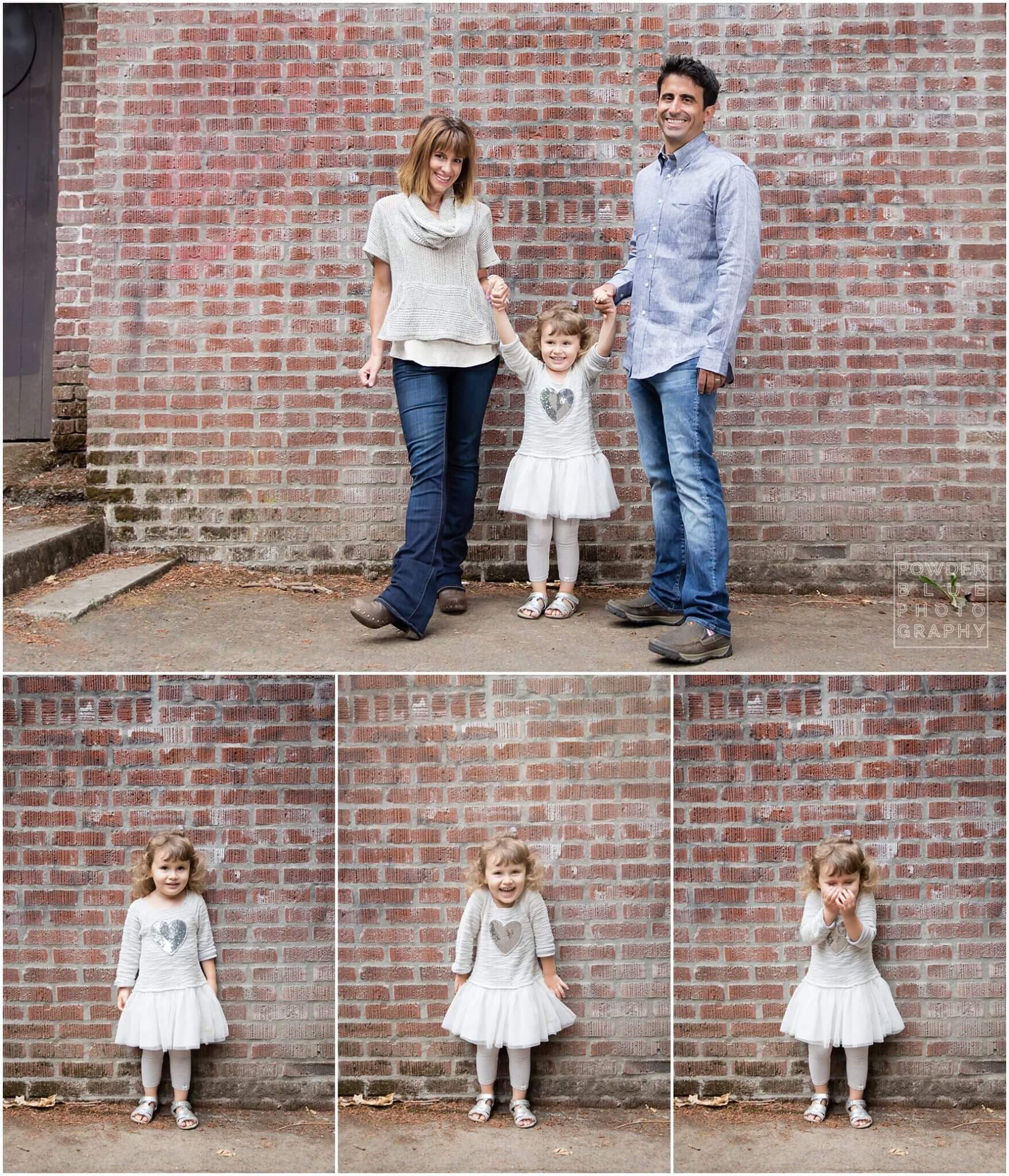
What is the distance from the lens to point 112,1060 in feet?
12.7

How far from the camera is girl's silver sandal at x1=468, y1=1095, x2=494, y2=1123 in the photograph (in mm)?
3582

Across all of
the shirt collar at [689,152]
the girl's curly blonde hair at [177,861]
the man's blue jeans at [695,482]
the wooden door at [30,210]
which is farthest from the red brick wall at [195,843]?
the wooden door at [30,210]

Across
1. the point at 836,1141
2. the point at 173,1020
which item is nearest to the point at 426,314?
the point at 173,1020

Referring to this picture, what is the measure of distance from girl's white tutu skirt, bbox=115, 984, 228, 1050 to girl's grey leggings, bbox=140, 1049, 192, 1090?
0.12 ft

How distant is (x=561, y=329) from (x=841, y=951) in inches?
92.8

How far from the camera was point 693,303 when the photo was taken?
3.75 meters

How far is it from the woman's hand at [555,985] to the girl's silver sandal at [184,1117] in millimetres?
1210

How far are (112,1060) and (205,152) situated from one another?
140 inches

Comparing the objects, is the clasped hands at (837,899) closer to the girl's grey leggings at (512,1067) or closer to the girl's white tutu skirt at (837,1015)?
the girl's white tutu skirt at (837,1015)

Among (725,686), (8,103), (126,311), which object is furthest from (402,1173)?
(8,103)

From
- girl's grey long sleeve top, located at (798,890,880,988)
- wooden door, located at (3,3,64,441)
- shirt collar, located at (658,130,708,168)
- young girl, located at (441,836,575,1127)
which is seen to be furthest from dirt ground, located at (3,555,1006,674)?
shirt collar, located at (658,130,708,168)

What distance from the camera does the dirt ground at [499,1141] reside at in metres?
3.35

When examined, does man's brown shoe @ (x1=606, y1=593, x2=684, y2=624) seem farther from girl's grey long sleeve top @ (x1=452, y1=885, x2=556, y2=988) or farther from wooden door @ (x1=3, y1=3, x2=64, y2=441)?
wooden door @ (x1=3, y1=3, x2=64, y2=441)

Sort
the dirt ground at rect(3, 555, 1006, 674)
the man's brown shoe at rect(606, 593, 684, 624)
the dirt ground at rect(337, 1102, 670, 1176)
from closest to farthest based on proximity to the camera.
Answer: the dirt ground at rect(337, 1102, 670, 1176) → the dirt ground at rect(3, 555, 1006, 674) → the man's brown shoe at rect(606, 593, 684, 624)
